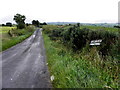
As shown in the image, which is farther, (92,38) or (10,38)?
(10,38)

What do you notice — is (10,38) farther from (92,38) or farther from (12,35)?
(92,38)

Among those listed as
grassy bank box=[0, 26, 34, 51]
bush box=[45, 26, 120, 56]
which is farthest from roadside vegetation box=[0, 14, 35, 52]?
bush box=[45, 26, 120, 56]

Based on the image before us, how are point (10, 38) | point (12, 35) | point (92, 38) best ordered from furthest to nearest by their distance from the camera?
point (12, 35)
point (10, 38)
point (92, 38)

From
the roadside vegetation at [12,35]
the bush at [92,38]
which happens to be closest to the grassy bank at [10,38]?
the roadside vegetation at [12,35]

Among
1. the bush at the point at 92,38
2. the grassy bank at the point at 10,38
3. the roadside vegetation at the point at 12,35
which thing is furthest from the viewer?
the roadside vegetation at the point at 12,35

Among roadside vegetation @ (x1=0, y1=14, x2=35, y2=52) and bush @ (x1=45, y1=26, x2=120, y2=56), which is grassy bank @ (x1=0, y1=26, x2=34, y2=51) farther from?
bush @ (x1=45, y1=26, x2=120, y2=56)

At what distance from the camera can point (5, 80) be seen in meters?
8.48

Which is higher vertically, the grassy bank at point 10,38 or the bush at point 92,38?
the bush at point 92,38

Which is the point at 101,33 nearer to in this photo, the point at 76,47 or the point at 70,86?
the point at 76,47

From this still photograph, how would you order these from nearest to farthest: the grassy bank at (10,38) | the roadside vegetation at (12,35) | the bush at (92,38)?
the bush at (92,38) < the grassy bank at (10,38) < the roadside vegetation at (12,35)

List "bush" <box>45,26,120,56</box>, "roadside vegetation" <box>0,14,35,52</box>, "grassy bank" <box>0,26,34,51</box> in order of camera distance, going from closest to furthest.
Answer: "bush" <box>45,26,120,56</box> → "grassy bank" <box>0,26,34,51</box> → "roadside vegetation" <box>0,14,35,52</box>

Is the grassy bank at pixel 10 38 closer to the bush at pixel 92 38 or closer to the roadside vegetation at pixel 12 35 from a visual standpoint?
the roadside vegetation at pixel 12 35

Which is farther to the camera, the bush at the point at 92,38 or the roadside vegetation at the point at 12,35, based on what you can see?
the roadside vegetation at the point at 12,35

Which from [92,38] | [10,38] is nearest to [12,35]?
[10,38]
